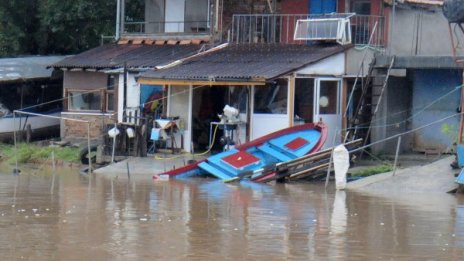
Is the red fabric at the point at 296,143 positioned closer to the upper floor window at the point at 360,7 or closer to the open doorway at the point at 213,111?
the open doorway at the point at 213,111

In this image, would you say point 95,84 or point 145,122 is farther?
point 95,84

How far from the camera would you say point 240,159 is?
24234 mm

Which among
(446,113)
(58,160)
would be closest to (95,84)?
(58,160)

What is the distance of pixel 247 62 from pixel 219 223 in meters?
11.3

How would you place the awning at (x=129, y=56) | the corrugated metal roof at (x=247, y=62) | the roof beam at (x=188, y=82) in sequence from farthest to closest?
1. the awning at (x=129, y=56)
2. the corrugated metal roof at (x=247, y=62)
3. the roof beam at (x=188, y=82)

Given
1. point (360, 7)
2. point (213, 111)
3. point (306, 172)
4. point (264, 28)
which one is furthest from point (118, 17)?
point (306, 172)

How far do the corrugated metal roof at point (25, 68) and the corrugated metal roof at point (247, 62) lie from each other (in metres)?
6.33

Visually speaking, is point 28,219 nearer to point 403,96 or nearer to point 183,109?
point 183,109

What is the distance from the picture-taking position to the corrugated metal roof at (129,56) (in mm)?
29516

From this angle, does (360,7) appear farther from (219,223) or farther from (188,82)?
(219,223)

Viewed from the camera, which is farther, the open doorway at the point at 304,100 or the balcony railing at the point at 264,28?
the balcony railing at the point at 264,28

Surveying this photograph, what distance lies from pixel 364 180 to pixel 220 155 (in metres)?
3.91

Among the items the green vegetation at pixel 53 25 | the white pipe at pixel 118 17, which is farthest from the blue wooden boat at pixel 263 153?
the green vegetation at pixel 53 25

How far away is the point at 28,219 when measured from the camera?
54.0ft
